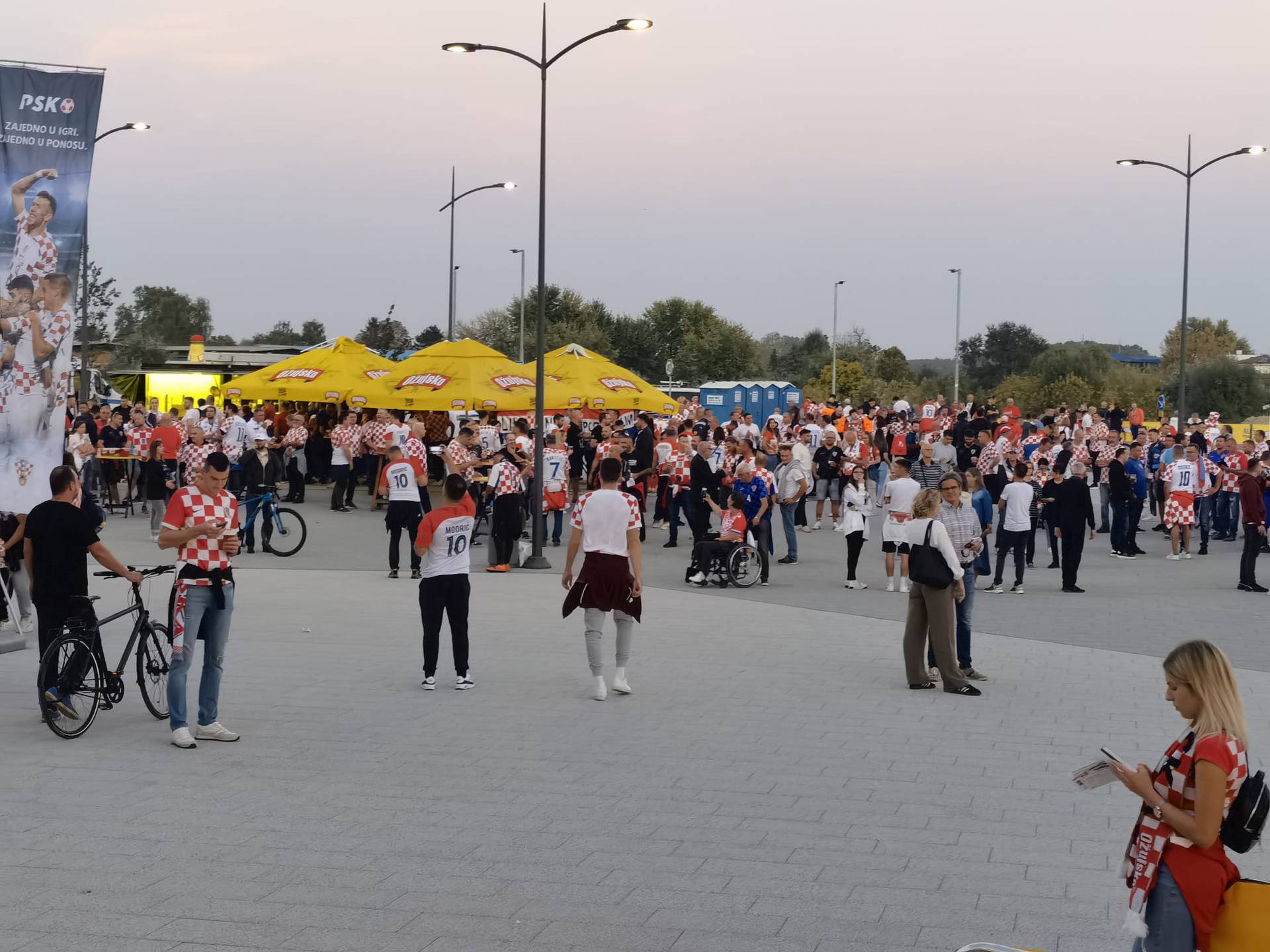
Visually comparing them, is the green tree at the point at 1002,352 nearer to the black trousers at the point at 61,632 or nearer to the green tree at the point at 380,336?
the green tree at the point at 380,336

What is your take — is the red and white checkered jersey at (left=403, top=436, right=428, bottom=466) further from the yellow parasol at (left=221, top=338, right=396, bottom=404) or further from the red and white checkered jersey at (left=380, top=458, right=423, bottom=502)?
the yellow parasol at (left=221, top=338, right=396, bottom=404)

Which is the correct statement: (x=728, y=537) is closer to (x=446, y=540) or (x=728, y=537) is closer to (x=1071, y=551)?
(x=1071, y=551)

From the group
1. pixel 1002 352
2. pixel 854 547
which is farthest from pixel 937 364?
pixel 854 547

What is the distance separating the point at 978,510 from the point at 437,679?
7663 millimetres

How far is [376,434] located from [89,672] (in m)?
19.0

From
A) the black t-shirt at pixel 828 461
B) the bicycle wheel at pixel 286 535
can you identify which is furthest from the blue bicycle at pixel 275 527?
the black t-shirt at pixel 828 461

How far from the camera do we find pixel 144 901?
576cm

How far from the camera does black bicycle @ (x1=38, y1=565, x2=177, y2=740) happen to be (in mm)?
8867

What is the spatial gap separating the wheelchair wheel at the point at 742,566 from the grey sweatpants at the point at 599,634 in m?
7.35

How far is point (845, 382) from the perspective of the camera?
72.4 meters

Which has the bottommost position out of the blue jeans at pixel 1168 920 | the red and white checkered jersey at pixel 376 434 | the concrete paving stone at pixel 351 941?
the concrete paving stone at pixel 351 941

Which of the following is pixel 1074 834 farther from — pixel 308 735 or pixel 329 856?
pixel 308 735

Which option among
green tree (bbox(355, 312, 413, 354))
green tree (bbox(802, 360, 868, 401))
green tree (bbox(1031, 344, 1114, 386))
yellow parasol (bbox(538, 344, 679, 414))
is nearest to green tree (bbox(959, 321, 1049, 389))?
green tree (bbox(1031, 344, 1114, 386))

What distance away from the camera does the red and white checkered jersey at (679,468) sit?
22.7m
